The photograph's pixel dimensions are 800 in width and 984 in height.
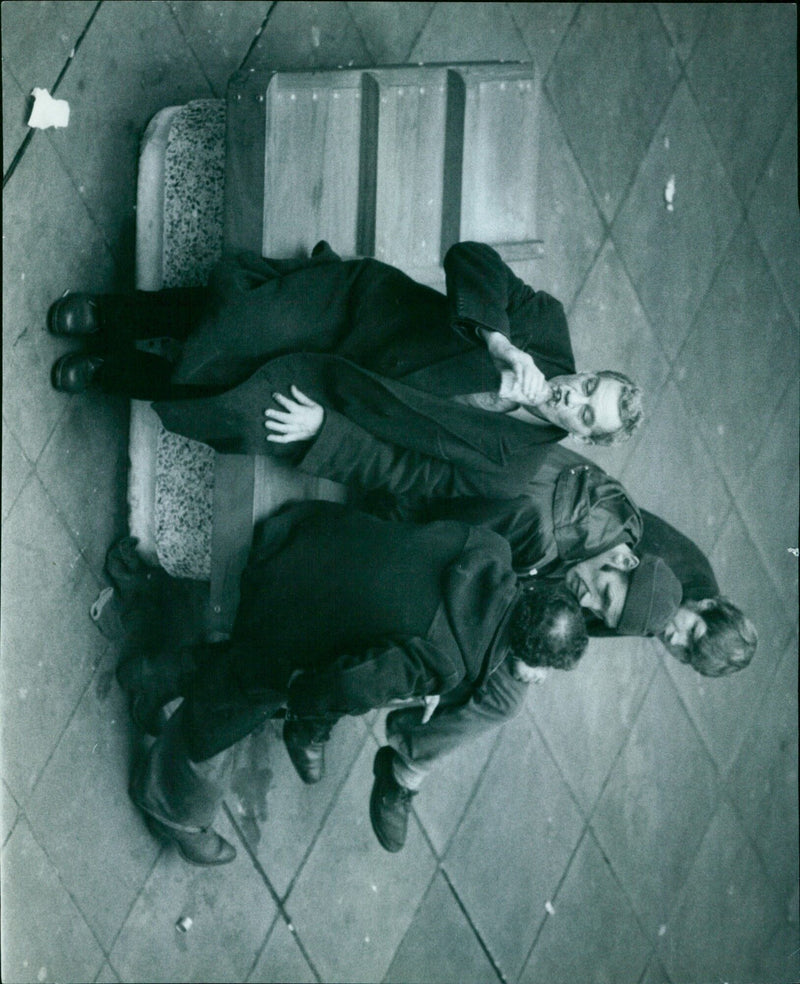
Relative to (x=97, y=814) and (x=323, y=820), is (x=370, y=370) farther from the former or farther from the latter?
(x=323, y=820)

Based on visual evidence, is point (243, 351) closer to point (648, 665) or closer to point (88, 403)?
point (88, 403)

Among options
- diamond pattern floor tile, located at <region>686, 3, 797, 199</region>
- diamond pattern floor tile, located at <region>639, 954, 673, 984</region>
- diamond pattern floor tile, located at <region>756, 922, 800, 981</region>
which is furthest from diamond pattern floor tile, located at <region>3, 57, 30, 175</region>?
diamond pattern floor tile, located at <region>639, 954, 673, 984</region>

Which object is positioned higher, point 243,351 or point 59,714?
point 243,351

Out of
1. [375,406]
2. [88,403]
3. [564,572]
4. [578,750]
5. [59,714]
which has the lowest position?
[578,750]

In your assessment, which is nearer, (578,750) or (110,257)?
(110,257)

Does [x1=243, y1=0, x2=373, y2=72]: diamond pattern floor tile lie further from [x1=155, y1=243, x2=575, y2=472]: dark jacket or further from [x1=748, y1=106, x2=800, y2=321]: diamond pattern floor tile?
[x1=748, y1=106, x2=800, y2=321]: diamond pattern floor tile

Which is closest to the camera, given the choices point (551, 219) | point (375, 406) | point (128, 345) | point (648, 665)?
point (375, 406)

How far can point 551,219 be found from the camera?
191 inches

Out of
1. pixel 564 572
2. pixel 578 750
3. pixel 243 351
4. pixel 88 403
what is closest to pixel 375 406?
pixel 243 351

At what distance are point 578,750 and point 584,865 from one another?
43cm

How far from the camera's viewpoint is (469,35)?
4.65 m

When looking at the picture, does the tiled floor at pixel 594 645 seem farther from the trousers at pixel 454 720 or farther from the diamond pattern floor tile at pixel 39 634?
the trousers at pixel 454 720

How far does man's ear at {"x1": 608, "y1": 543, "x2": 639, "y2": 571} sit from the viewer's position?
11.1 ft

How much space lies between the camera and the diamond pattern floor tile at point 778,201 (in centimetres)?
557
